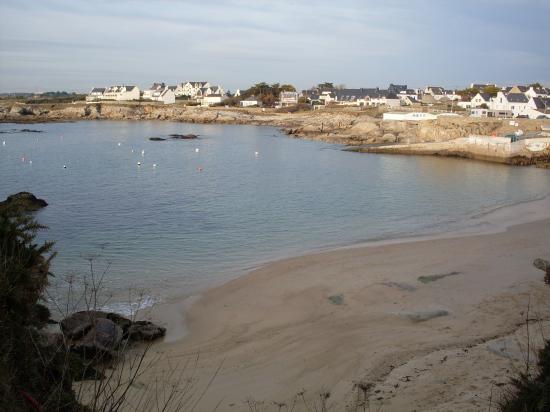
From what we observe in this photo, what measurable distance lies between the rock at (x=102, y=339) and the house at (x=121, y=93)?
11451 cm

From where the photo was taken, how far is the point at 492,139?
39.5m

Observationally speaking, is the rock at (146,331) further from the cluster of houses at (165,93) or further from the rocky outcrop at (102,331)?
the cluster of houses at (165,93)

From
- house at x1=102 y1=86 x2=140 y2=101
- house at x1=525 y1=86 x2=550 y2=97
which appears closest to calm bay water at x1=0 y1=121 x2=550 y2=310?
house at x1=525 y1=86 x2=550 y2=97

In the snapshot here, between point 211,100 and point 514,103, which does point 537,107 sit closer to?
point 514,103

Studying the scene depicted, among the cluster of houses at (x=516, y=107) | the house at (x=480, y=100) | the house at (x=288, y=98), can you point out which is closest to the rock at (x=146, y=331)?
the cluster of houses at (x=516, y=107)

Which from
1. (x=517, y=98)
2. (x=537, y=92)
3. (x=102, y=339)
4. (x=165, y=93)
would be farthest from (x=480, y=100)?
(x=102, y=339)

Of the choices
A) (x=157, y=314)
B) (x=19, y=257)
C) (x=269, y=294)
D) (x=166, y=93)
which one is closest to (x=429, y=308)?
(x=269, y=294)

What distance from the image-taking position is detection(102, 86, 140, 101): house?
116644mm

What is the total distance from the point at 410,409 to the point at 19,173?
3074cm

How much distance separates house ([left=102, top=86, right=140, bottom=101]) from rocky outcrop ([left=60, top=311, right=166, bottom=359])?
11388 centimetres

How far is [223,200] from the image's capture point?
24.3 m

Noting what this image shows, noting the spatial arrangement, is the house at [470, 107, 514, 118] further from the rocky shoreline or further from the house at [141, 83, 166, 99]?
the house at [141, 83, 166, 99]

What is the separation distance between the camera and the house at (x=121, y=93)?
116644mm

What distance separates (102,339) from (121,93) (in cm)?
11614
